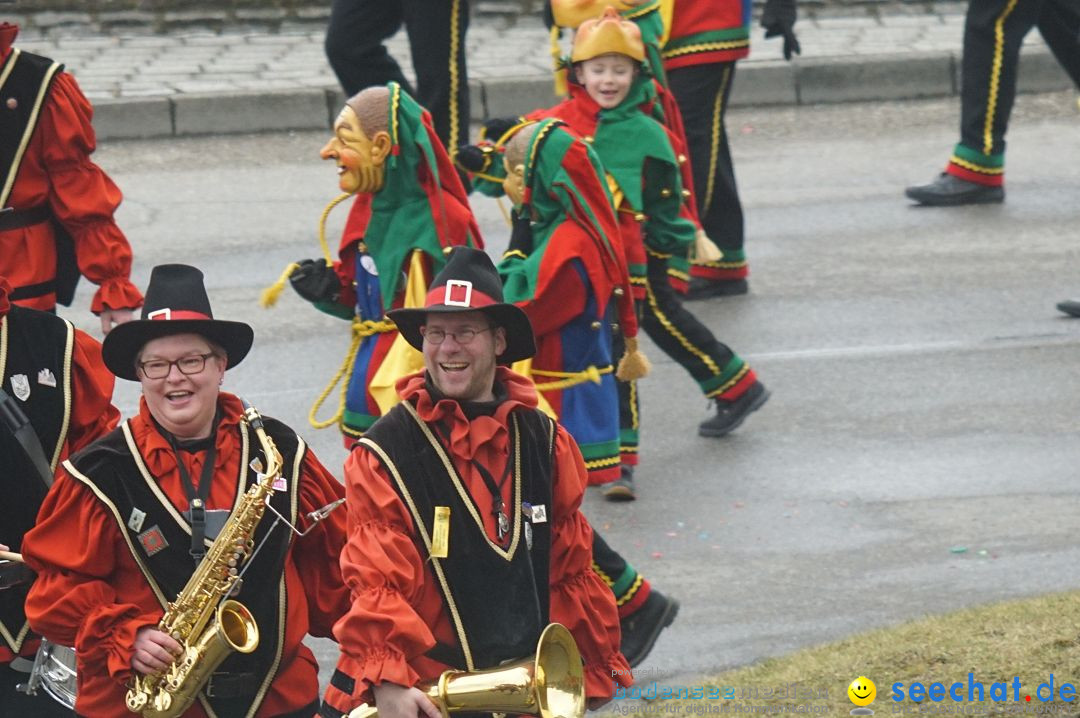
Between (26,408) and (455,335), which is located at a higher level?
(455,335)

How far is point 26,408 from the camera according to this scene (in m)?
5.59

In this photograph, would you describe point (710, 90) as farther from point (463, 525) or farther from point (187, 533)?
point (187, 533)

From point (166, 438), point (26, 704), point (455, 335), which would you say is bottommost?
point (26, 704)

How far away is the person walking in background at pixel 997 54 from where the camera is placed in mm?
11836

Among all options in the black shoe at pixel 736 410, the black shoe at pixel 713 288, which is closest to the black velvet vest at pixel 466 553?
the black shoe at pixel 736 410

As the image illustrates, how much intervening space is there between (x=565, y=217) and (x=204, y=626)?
10.1 ft

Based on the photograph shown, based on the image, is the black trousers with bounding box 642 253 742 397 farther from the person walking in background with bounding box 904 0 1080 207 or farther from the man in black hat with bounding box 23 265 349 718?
the man in black hat with bounding box 23 265 349 718

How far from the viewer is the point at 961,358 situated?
10062 millimetres

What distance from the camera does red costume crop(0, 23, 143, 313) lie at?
271 inches

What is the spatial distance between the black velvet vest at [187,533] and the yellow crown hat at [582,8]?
4091mm

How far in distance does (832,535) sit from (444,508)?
3477 mm

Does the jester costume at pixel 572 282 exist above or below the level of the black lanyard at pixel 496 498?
below

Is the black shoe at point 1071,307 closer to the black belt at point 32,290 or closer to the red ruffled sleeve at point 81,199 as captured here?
the red ruffled sleeve at point 81,199

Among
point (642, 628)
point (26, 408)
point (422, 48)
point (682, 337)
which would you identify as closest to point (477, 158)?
point (682, 337)
